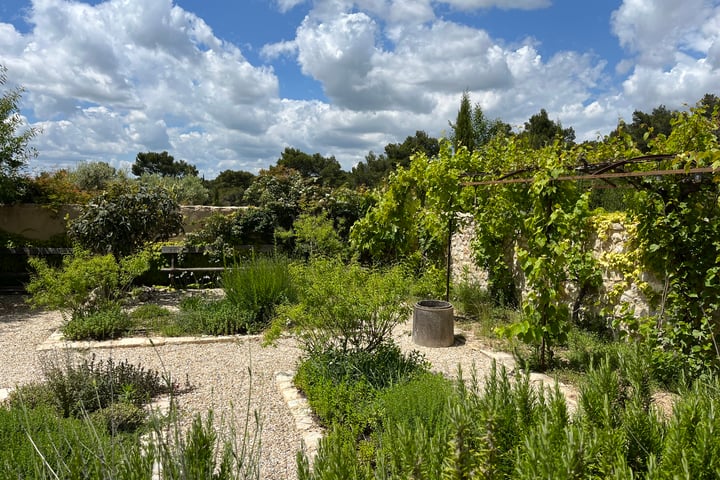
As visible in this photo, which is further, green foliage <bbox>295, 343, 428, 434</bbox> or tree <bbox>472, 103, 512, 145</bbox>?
tree <bbox>472, 103, 512, 145</bbox>

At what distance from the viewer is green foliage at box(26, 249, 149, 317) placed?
5.05 m

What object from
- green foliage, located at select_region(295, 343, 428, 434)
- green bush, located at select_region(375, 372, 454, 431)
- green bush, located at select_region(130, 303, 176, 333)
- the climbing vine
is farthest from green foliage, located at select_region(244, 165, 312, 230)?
green bush, located at select_region(375, 372, 454, 431)

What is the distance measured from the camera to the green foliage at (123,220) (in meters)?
6.79

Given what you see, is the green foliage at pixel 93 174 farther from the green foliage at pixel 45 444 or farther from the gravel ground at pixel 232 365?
the green foliage at pixel 45 444

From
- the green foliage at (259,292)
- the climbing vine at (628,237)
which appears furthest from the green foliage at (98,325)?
the climbing vine at (628,237)

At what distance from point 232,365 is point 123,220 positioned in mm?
3752

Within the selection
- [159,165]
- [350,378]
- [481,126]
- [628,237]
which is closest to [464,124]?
[481,126]

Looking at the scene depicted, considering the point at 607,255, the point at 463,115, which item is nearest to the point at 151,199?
the point at 607,255

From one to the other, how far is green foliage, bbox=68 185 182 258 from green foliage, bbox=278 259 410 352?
14.0 ft

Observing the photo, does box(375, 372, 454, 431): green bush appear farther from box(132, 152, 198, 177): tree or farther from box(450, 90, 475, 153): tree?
box(132, 152, 198, 177): tree

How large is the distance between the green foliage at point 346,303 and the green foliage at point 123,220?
428 centimetres

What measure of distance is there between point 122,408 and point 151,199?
489 cm

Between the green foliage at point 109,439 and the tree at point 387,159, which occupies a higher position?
the tree at point 387,159

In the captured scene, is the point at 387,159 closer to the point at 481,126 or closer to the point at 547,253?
the point at 481,126
